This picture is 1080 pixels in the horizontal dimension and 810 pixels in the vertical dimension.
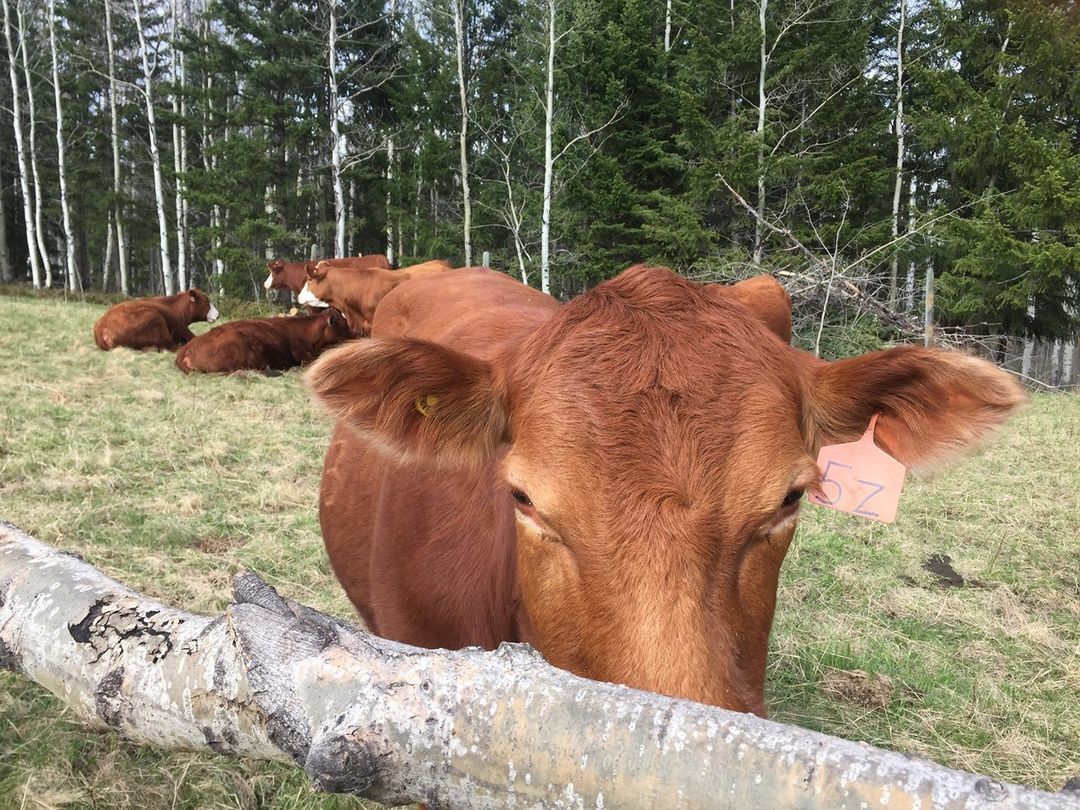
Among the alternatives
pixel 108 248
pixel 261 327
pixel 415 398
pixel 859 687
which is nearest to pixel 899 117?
pixel 261 327

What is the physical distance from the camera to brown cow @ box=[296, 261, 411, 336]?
42.3 feet

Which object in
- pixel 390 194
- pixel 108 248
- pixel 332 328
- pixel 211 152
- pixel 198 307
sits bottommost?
pixel 332 328

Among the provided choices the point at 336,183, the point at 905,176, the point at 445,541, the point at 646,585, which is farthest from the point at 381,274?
the point at 905,176

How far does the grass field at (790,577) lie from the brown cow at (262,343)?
9.02ft

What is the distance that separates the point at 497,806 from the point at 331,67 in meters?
24.5

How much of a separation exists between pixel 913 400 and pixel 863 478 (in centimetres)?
27

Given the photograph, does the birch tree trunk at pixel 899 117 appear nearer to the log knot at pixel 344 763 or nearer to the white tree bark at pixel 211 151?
the white tree bark at pixel 211 151

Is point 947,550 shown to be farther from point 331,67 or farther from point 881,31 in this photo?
point 881,31

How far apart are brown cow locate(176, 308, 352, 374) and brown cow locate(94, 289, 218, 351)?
5.93 feet

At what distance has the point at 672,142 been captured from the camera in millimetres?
22922

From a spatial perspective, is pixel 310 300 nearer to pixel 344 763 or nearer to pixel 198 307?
pixel 198 307

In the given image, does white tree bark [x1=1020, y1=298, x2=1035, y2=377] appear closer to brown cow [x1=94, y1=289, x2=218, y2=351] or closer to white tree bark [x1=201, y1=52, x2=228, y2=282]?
brown cow [x1=94, y1=289, x2=218, y2=351]

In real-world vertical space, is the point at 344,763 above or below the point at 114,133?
below

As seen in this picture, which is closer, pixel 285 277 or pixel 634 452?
pixel 634 452
